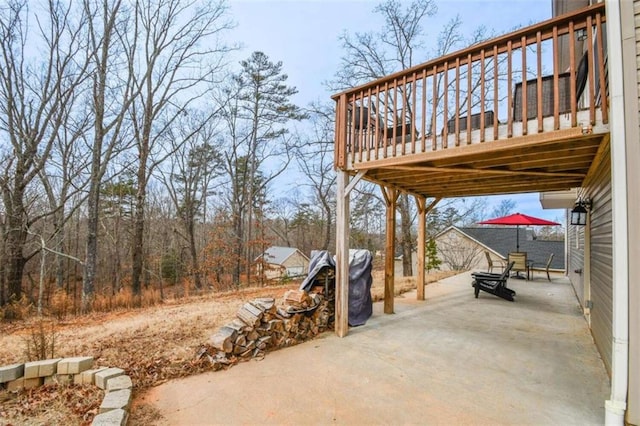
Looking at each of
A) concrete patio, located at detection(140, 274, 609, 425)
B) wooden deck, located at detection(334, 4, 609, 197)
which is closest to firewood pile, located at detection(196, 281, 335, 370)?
concrete patio, located at detection(140, 274, 609, 425)

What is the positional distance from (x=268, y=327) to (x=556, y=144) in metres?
3.86

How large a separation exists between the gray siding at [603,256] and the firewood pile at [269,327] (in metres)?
3.20

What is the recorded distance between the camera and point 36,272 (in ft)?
41.6

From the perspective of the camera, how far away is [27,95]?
26.9 feet

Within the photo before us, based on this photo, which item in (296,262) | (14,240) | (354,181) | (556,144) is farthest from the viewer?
(296,262)

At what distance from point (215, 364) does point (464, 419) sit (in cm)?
246

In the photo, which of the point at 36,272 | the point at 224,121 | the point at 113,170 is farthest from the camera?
the point at 224,121

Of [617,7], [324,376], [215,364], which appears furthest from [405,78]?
[215,364]

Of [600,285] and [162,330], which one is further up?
[600,285]

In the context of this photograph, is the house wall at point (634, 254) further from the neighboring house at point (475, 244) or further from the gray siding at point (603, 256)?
the neighboring house at point (475, 244)

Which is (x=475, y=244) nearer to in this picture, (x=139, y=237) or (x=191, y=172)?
(x=191, y=172)

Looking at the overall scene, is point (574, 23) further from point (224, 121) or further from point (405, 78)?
point (224, 121)

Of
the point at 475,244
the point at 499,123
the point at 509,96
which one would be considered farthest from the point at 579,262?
the point at 475,244

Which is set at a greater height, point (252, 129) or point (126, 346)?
point (252, 129)
